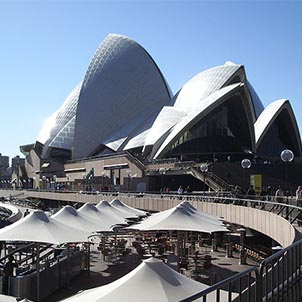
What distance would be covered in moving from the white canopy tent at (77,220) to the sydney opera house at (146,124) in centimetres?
2734

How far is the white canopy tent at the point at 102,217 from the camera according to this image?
17.0 m

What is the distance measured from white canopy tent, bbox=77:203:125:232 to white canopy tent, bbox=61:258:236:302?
10418 millimetres

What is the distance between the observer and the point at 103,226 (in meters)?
16.5

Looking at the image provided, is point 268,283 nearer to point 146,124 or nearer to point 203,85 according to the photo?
point 203,85

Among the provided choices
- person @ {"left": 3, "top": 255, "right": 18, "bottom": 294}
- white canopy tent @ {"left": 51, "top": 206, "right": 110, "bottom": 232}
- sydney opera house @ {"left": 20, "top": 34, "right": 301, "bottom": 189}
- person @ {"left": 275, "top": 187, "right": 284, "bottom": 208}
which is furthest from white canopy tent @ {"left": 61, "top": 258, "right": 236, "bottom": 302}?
sydney opera house @ {"left": 20, "top": 34, "right": 301, "bottom": 189}

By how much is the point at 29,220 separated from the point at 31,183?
260 feet

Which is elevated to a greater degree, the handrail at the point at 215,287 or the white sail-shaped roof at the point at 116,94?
the white sail-shaped roof at the point at 116,94

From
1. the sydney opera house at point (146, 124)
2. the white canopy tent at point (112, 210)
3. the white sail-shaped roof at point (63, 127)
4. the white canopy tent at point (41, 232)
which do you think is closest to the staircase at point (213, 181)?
the sydney opera house at point (146, 124)

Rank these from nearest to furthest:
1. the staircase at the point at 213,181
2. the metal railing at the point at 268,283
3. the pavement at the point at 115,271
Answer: the metal railing at the point at 268,283, the pavement at the point at 115,271, the staircase at the point at 213,181

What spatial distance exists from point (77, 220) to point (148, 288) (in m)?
10.7

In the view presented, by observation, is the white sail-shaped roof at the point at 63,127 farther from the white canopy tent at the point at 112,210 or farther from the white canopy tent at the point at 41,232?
the white canopy tent at the point at 41,232

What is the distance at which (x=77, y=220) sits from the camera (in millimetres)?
16172

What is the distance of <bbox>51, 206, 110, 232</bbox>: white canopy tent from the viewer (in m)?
15.8

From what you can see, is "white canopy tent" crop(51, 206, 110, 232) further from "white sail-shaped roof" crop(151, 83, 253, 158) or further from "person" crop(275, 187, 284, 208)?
"white sail-shaped roof" crop(151, 83, 253, 158)
